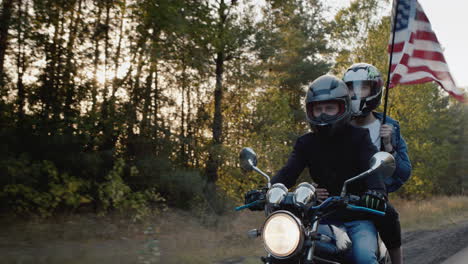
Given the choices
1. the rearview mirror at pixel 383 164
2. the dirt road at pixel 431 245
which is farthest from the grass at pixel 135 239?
the rearview mirror at pixel 383 164

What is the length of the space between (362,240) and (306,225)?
25.7 inches

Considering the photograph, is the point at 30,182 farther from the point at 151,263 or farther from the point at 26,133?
the point at 151,263

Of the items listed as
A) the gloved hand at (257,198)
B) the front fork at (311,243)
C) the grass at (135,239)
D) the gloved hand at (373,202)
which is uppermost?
the gloved hand at (373,202)

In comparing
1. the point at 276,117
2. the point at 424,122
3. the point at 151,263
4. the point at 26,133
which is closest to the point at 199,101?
the point at 276,117

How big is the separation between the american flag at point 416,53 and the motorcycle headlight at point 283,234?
434cm

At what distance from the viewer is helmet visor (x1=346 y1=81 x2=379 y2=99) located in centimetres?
452

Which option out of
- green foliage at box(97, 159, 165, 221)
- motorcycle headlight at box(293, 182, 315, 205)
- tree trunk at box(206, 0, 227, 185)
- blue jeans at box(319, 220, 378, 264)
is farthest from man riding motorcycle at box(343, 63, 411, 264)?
tree trunk at box(206, 0, 227, 185)

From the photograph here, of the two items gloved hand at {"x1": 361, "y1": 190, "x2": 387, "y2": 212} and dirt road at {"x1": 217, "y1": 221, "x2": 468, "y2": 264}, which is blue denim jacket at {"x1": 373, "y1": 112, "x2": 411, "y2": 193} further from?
dirt road at {"x1": 217, "y1": 221, "x2": 468, "y2": 264}

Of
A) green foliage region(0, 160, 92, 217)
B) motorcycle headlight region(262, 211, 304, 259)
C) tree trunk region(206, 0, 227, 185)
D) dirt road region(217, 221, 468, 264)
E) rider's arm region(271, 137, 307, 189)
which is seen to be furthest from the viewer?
tree trunk region(206, 0, 227, 185)

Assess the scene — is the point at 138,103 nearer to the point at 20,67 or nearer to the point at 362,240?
the point at 20,67

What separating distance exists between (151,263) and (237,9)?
38.6ft

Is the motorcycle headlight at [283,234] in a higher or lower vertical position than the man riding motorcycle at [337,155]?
lower

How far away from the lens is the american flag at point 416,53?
611 cm

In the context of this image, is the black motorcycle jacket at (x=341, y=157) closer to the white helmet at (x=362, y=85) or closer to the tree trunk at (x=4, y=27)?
the white helmet at (x=362, y=85)
